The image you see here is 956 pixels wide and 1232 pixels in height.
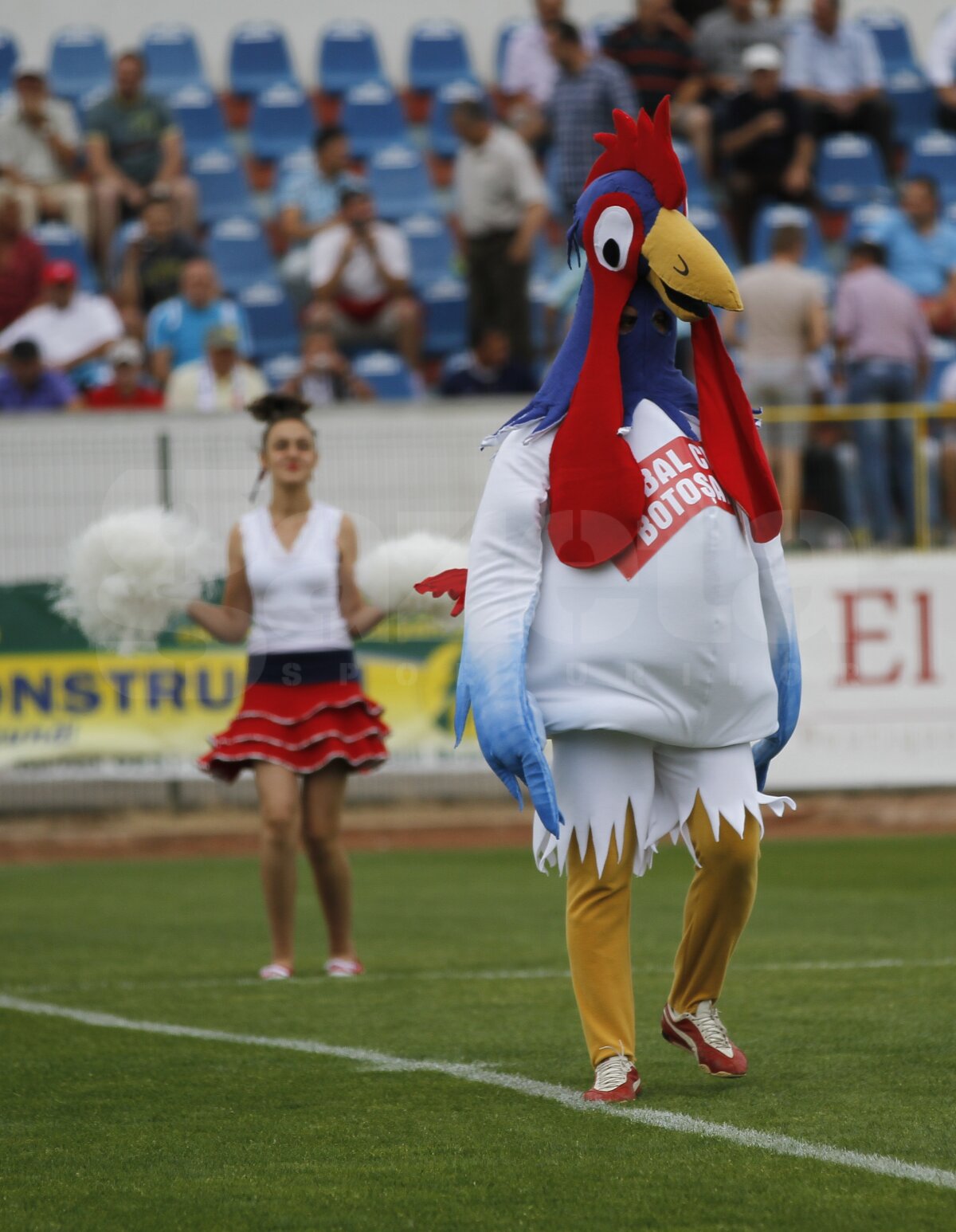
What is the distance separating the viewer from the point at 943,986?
268 inches

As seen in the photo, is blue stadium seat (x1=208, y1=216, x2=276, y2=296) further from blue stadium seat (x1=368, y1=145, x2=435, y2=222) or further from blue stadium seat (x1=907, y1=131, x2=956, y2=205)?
blue stadium seat (x1=907, y1=131, x2=956, y2=205)

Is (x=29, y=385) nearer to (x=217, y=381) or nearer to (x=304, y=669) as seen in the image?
(x=217, y=381)

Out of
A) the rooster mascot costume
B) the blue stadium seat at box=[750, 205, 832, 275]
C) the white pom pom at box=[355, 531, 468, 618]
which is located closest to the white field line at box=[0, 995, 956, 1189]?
the rooster mascot costume

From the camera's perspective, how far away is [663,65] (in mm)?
17672

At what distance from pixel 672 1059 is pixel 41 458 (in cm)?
873

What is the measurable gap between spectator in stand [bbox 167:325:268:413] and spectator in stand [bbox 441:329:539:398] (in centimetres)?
141

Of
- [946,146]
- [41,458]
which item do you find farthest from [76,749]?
[946,146]

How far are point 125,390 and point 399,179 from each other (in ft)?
17.9

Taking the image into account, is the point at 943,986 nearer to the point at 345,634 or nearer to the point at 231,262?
the point at 345,634

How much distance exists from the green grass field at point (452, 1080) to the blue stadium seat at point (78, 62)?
12043 mm

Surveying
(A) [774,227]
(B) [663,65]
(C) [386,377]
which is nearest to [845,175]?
(B) [663,65]

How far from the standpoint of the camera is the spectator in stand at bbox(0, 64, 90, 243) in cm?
1762

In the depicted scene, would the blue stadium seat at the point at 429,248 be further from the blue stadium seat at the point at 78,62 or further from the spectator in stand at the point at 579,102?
the blue stadium seat at the point at 78,62

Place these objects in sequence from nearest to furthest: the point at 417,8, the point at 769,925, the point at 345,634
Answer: the point at 345,634 → the point at 769,925 → the point at 417,8
